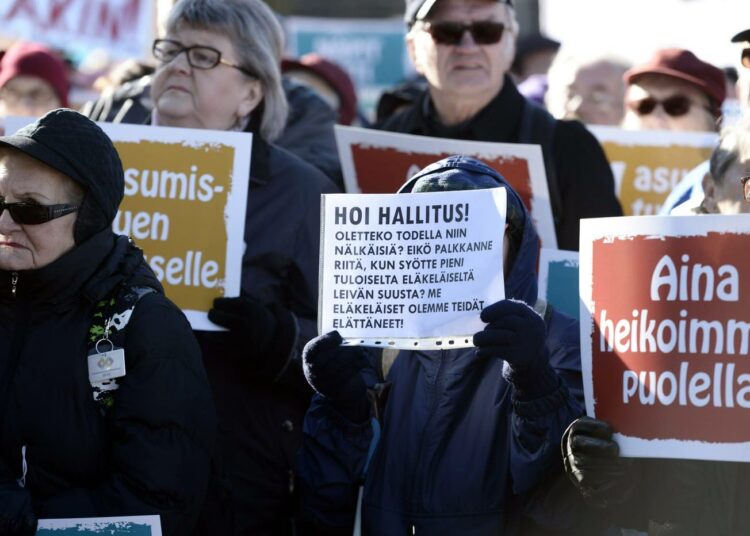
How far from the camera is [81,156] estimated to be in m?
3.74

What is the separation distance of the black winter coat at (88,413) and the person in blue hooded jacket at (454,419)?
33 centimetres

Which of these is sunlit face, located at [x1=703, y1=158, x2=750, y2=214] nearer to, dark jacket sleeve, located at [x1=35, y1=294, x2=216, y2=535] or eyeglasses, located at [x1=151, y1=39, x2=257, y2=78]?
dark jacket sleeve, located at [x1=35, y1=294, x2=216, y2=535]

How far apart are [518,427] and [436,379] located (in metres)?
0.27

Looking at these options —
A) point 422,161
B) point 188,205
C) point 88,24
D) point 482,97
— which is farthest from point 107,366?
point 88,24

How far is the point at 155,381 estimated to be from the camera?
11.8 feet

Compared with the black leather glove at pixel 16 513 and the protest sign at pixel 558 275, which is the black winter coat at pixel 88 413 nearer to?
the black leather glove at pixel 16 513

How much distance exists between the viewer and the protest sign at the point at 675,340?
341cm

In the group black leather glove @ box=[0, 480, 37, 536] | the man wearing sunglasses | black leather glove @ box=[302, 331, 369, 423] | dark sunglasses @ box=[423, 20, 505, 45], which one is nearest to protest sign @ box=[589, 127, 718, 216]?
the man wearing sunglasses

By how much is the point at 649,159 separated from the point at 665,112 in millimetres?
550

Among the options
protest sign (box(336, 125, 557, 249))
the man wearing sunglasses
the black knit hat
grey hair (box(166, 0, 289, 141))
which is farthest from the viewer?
the man wearing sunglasses

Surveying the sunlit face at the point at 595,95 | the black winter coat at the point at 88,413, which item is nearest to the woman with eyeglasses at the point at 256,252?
the black winter coat at the point at 88,413

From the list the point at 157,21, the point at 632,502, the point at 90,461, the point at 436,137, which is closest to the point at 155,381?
the point at 90,461

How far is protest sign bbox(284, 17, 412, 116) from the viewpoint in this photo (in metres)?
13.4

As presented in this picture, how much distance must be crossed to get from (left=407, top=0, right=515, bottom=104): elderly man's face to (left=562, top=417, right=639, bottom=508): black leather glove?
2173 mm
